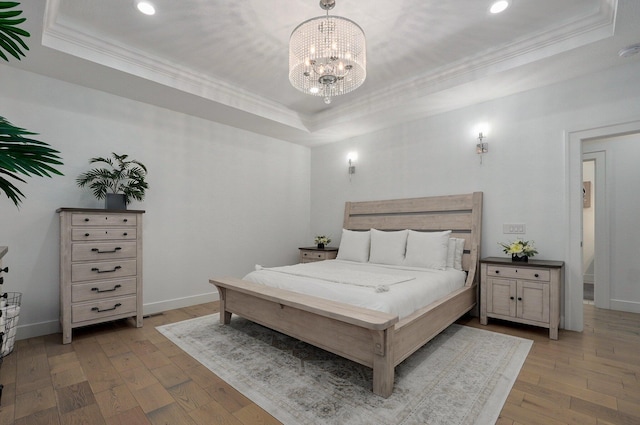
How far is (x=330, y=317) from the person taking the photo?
2242 millimetres

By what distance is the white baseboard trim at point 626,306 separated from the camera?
3.83 meters

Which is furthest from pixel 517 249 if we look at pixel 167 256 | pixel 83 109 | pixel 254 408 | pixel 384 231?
pixel 83 109

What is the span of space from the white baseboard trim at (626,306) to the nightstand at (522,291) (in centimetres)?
149

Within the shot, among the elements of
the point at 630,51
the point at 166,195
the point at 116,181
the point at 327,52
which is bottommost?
the point at 166,195

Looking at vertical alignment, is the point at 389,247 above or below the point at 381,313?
above

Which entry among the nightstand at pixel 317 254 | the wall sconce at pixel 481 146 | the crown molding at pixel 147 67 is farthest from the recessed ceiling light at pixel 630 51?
the nightstand at pixel 317 254

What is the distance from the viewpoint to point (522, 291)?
3178 millimetres

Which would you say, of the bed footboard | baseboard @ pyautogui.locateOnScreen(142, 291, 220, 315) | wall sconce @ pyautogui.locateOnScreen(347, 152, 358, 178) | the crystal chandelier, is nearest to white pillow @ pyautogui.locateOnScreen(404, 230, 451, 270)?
the bed footboard

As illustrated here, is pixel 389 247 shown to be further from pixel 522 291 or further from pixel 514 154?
pixel 514 154

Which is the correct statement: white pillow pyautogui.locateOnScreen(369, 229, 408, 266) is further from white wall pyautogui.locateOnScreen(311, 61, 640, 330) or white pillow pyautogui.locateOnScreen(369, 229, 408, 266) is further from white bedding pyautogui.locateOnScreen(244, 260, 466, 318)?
white wall pyautogui.locateOnScreen(311, 61, 640, 330)

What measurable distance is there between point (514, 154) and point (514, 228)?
86cm

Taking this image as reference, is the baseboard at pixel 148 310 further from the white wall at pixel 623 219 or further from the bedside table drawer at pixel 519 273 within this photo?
the white wall at pixel 623 219

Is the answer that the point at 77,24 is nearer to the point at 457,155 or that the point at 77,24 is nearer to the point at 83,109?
the point at 83,109

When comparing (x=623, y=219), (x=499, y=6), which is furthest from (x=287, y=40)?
(x=623, y=219)
